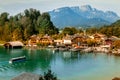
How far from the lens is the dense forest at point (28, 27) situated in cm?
5225

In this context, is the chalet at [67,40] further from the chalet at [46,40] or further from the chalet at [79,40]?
the chalet at [46,40]

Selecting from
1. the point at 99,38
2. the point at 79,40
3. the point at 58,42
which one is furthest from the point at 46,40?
the point at 99,38

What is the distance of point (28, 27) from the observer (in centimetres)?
5338

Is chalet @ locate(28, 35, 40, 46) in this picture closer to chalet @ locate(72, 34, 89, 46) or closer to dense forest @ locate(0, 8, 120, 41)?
dense forest @ locate(0, 8, 120, 41)

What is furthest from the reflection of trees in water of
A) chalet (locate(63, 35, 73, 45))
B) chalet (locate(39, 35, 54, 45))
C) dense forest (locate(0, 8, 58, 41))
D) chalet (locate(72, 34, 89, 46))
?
dense forest (locate(0, 8, 58, 41))

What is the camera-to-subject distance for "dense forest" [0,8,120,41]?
171 feet

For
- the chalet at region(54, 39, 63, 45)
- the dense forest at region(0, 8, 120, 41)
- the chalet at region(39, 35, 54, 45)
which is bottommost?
the chalet at region(54, 39, 63, 45)

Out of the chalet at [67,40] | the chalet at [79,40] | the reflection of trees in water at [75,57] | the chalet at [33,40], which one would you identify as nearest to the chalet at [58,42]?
the chalet at [67,40]

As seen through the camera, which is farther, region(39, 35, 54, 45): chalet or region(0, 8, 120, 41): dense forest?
region(0, 8, 120, 41): dense forest

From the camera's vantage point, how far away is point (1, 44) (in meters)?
51.6

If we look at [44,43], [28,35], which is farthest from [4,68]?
[28,35]

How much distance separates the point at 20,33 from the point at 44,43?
4.65 meters

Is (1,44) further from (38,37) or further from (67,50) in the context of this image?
(67,50)

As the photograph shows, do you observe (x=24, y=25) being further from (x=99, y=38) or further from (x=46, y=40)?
(x=99, y=38)
